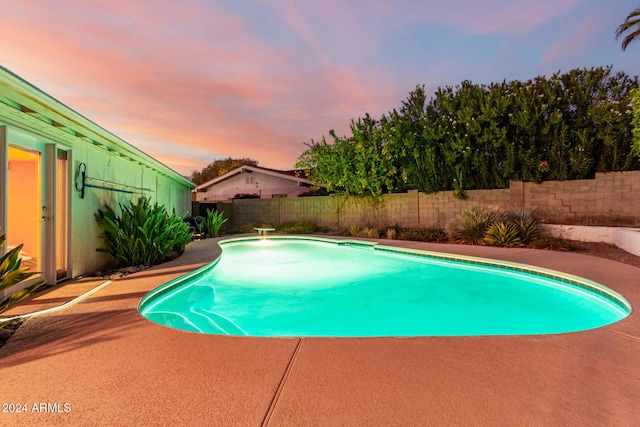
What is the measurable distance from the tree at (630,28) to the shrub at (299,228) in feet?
54.1

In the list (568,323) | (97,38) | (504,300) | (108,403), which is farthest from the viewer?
(97,38)

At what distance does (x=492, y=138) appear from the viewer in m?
10.4

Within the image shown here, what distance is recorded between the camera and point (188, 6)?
6914 millimetres

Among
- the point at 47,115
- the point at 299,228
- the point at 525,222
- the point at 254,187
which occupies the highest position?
the point at 254,187

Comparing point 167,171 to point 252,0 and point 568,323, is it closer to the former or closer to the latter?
point 252,0

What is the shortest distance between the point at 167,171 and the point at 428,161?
9.33 meters

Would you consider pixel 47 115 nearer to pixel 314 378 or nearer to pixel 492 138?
pixel 314 378

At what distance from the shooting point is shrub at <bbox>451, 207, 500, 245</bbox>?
9.10 meters

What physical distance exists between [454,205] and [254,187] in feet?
46.3

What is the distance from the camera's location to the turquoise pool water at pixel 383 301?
381 centimetres

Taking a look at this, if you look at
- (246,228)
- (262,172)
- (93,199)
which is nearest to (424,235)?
(246,228)

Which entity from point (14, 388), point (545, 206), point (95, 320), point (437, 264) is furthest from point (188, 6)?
point (545, 206)

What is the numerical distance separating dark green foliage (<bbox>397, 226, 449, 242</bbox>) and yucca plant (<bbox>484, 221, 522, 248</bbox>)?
1603 mm

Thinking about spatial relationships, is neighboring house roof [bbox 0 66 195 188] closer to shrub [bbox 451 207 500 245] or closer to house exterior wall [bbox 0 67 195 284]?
house exterior wall [bbox 0 67 195 284]
